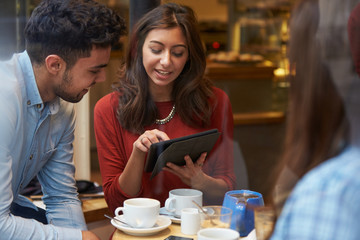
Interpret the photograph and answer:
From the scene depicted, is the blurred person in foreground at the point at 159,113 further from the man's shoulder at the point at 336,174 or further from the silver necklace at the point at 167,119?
the man's shoulder at the point at 336,174

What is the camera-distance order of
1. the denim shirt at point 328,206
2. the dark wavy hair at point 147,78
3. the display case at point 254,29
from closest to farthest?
the denim shirt at point 328,206 < the dark wavy hair at point 147,78 < the display case at point 254,29

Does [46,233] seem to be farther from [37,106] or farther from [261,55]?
[261,55]

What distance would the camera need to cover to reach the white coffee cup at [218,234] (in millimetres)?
1052

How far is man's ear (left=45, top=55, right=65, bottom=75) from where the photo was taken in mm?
1453

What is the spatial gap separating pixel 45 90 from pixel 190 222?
61 centimetres

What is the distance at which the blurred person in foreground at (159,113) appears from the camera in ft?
4.99

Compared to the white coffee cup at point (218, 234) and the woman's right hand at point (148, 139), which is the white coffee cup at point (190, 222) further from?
the woman's right hand at point (148, 139)

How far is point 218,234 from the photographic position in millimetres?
1069

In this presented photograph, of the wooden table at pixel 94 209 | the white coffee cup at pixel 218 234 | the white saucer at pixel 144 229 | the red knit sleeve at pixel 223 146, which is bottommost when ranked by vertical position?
the wooden table at pixel 94 209

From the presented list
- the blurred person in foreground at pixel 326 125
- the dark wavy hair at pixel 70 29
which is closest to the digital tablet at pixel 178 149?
the dark wavy hair at pixel 70 29

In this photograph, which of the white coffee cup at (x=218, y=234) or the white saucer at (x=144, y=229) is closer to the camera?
the white coffee cup at (x=218, y=234)

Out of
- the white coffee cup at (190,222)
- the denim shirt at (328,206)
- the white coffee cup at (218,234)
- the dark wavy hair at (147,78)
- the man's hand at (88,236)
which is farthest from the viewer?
the dark wavy hair at (147,78)

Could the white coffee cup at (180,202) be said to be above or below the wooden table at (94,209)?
above

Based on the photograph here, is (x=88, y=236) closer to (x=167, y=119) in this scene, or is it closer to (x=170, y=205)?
(x=170, y=205)
